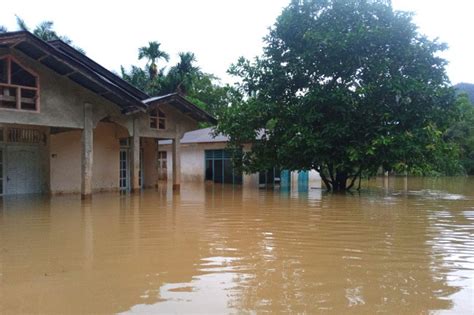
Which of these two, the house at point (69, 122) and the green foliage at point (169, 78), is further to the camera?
the green foliage at point (169, 78)

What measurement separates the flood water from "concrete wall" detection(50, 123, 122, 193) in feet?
23.9

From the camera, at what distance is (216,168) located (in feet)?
83.8

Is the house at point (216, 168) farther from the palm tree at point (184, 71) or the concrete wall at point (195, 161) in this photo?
the palm tree at point (184, 71)

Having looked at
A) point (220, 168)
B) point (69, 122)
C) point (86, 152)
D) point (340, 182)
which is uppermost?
point (69, 122)

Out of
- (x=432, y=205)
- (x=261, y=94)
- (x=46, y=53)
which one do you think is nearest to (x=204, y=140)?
(x=261, y=94)

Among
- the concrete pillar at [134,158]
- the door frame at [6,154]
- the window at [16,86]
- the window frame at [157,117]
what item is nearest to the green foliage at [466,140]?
the window frame at [157,117]

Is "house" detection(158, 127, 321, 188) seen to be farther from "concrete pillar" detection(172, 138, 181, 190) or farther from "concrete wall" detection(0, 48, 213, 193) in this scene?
"concrete wall" detection(0, 48, 213, 193)

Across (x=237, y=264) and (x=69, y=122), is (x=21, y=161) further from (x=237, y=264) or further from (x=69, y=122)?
(x=237, y=264)

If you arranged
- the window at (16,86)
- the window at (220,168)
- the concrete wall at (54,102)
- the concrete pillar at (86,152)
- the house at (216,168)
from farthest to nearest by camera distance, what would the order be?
the window at (220,168)
the house at (216,168)
the concrete pillar at (86,152)
the concrete wall at (54,102)
the window at (16,86)

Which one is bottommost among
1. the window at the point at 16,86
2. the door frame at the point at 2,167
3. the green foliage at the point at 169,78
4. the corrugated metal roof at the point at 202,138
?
the door frame at the point at 2,167

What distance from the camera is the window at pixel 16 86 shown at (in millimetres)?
12281

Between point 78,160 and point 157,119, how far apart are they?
3585 millimetres

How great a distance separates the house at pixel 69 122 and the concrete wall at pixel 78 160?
0.04m

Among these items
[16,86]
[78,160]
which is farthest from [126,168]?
[16,86]
